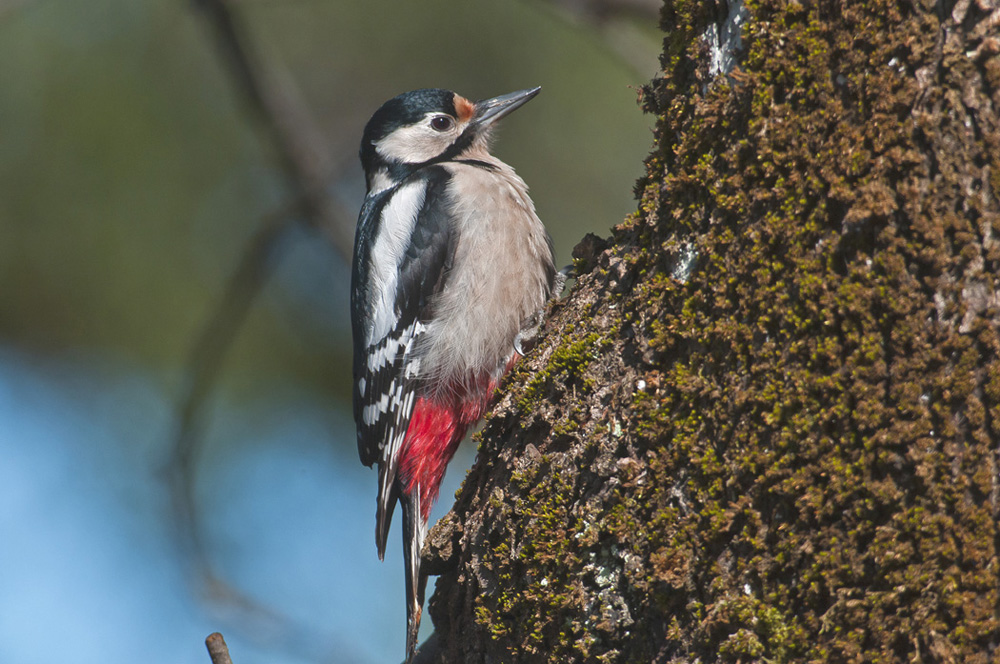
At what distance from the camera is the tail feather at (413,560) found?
2.70 m

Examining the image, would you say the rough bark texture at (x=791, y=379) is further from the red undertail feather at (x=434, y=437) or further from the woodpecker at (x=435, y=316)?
the red undertail feather at (x=434, y=437)

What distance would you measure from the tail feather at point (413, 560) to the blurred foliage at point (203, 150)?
2542 mm

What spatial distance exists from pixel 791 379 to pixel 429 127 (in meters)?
2.94

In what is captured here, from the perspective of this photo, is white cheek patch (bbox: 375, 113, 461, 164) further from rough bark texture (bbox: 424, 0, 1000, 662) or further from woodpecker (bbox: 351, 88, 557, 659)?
rough bark texture (bbox: 424, 0, 1000, 662)

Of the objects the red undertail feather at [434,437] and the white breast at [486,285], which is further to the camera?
the red undertail feather at [434,437]

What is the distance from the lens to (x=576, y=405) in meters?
2.08

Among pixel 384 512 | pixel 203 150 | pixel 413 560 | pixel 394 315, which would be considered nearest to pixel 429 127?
pixel 394 315

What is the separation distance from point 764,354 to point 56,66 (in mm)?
5656

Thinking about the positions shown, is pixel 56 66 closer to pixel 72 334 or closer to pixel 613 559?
pixel 72 334

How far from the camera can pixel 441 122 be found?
14.0ft

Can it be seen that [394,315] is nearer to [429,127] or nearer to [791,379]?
[429,127]

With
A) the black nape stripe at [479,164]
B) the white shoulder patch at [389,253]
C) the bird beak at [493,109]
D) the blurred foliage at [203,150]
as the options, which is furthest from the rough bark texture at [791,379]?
the blurred foliage at [203,150]

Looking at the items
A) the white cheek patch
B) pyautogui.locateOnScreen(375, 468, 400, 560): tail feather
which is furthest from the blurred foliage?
pyautogui.locateOnScreen(375, 468, 400, 560): tail feather

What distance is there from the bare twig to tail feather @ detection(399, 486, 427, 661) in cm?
75
